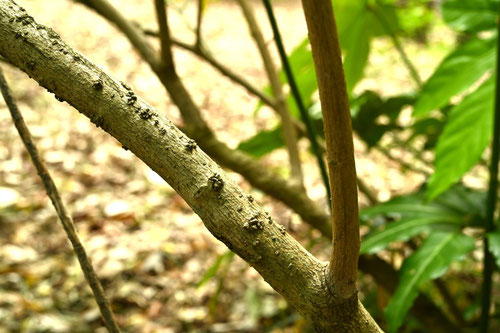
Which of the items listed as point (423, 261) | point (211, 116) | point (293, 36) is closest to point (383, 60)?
point (293, 36)

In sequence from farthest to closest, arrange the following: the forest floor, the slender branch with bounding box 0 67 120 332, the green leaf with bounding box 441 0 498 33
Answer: the forest floor
the green leaf with bounding box 441 0 498 33
the slender branch with bounding box 0 67 120 332

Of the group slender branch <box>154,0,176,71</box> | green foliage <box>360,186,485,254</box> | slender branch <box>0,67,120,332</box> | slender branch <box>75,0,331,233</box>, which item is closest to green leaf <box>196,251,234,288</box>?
slender branch <box>75,0,331,233</box>

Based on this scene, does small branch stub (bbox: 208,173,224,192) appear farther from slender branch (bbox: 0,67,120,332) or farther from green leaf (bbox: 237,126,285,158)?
green leaf (bbox: 237,126,285,158)

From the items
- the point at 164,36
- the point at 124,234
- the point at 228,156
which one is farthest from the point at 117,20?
the point at 124,234

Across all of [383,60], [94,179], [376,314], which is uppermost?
[383,60]

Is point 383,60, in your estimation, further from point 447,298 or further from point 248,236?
point 248,236

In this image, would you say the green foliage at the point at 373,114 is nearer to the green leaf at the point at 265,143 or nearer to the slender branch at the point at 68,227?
the green leaf at the point at 265,143

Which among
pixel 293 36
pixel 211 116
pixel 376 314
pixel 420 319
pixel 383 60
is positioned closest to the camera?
pixel 420 319
